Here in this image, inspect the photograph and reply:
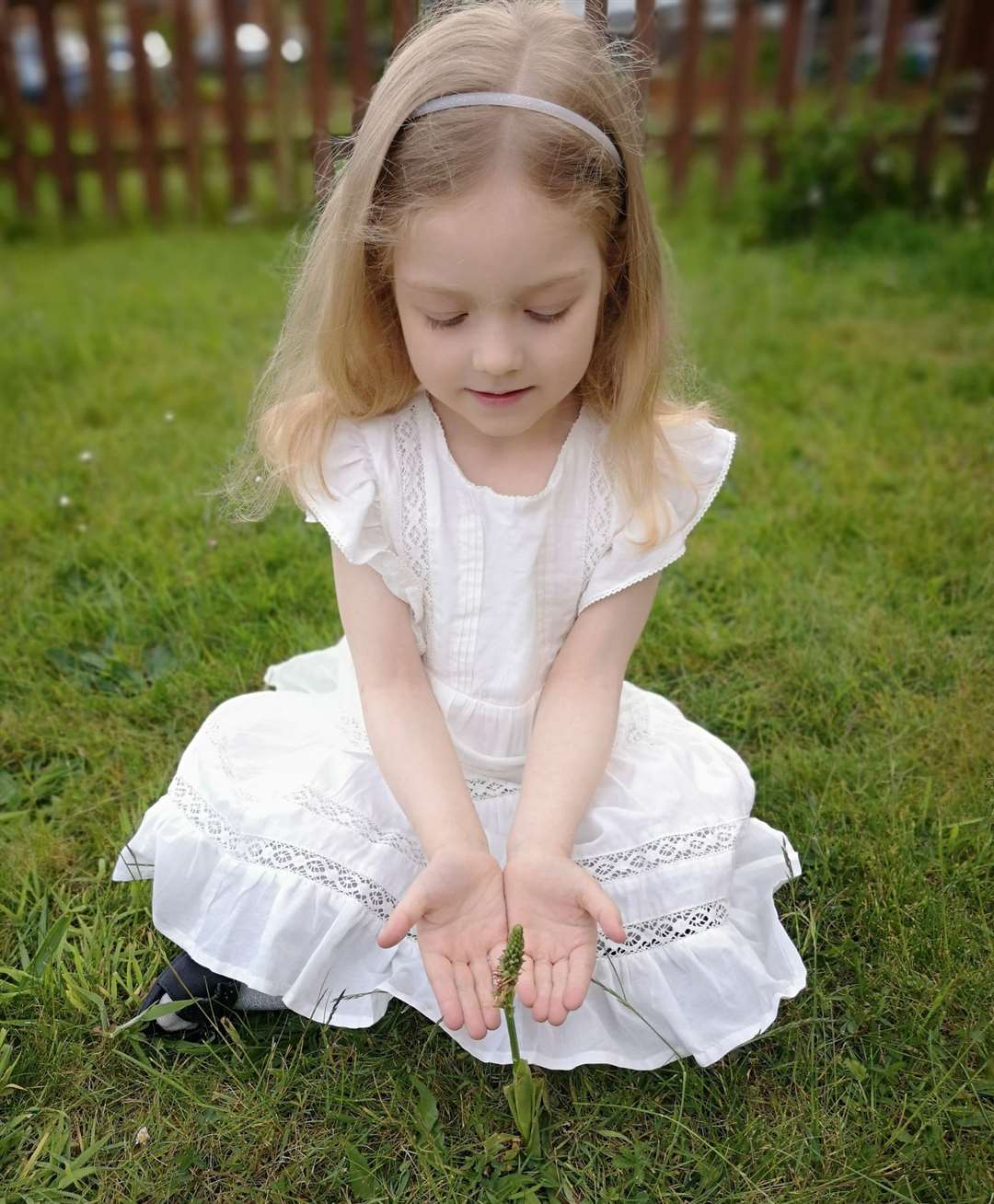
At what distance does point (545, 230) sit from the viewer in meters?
1.37

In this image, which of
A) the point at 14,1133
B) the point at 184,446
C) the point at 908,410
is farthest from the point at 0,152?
the point at 14,1133

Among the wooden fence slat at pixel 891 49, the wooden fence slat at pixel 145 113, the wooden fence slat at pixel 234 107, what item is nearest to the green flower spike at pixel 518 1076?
the wooden fence slat at pixel 234 107

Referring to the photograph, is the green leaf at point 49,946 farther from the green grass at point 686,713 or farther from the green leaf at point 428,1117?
the green leaf at point 428,1117

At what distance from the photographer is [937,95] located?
17.7 feet

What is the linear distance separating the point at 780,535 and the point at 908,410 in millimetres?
984

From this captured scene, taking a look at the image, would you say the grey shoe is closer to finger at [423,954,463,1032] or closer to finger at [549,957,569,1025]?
finger at [423,954,463,1032]

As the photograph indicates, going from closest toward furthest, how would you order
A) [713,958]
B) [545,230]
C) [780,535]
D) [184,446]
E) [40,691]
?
[545,230] → [713,958] → [40,691] → [780,535] → [184,446]

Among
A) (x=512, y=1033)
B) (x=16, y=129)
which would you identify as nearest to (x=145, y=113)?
(x=16, y=129)

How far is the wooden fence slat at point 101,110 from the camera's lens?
5.93 m

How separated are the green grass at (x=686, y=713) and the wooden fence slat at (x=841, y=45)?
2.09 meters

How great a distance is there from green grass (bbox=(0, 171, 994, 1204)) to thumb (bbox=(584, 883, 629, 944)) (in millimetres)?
344

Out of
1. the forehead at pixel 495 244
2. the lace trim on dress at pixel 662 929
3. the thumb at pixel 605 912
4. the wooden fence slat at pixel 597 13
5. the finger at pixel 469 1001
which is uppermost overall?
the wooden fence slat at pixel 597 13

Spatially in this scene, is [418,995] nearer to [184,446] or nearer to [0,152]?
[184,446]

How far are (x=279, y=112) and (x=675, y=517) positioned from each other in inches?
201
